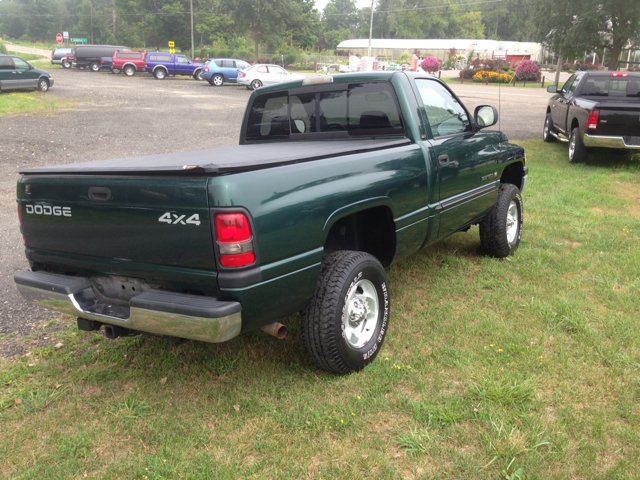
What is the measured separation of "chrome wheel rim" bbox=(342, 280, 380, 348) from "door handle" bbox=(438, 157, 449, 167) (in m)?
1.25

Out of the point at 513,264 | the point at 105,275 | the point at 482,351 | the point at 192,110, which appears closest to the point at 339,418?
the point at 482,351

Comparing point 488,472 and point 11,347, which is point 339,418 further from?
point 11,347

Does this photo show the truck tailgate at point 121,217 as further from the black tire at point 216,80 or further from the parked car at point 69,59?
the parked car at point 69,59

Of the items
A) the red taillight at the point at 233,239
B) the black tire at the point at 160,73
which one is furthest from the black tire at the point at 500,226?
the black tire at the point at 160,73

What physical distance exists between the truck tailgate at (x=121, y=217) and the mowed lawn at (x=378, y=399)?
0.92 metres

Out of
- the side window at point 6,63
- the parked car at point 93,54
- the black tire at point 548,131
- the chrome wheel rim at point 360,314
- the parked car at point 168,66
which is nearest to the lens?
the chrome wheel rim at point 360,314

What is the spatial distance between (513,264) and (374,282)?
2.41 metres

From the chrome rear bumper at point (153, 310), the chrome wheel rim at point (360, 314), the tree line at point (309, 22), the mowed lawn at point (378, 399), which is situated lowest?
the mowed lawn at point (378, 399)

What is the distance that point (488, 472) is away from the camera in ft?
8.33

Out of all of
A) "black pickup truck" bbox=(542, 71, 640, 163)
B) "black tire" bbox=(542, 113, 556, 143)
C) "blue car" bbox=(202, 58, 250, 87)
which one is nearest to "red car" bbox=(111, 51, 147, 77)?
"blue car" bbox=(202, 58, 250, 87)

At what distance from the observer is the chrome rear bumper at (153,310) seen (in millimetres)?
2598

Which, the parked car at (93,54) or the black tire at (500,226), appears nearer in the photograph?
the black tire at (500,226)

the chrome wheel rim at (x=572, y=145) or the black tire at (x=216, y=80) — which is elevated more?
the black tire at (x=216, y=80)

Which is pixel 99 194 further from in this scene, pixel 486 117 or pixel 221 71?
pixel 221 71
